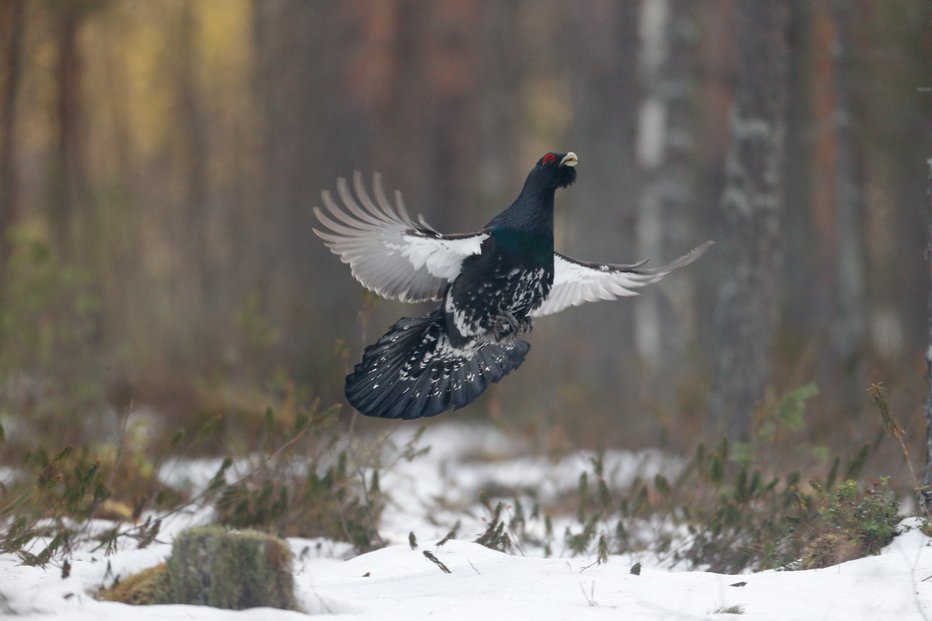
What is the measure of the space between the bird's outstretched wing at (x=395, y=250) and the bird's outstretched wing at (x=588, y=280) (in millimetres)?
Result: 694

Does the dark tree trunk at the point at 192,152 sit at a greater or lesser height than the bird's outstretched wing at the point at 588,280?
greater

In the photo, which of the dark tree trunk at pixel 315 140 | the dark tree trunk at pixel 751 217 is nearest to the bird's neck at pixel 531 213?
the dark tree trunk at pixel 751 217

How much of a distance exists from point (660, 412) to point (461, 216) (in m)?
6.19

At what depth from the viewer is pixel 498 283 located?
195 inches

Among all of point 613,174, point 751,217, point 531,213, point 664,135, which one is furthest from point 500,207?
point 531,213

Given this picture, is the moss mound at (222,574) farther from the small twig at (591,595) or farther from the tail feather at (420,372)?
the tail feather at (420,372)

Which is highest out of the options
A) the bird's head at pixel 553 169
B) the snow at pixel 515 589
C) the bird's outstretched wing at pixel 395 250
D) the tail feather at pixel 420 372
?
the bird's head at pixel 553 169

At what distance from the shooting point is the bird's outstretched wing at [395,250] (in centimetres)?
484

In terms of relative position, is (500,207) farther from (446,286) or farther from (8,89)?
(446,286)

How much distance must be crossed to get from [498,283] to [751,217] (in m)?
2.60

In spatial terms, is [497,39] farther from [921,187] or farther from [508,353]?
[508,353]

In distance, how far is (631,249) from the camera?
12375 millimetres

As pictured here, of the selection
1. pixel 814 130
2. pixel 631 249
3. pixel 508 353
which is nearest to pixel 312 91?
pixel 631 249

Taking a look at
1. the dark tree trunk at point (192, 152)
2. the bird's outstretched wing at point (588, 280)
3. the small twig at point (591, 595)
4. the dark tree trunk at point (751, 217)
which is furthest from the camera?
the dark tree trunk at point (192, 152)
